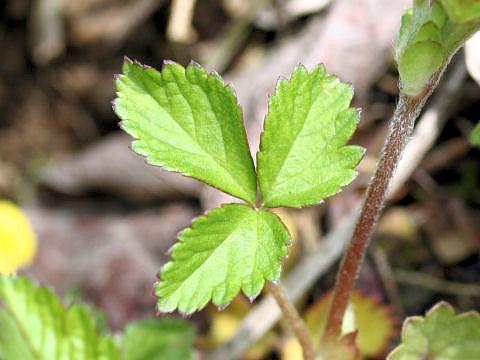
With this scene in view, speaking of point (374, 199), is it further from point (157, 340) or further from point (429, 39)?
point (157, 340)

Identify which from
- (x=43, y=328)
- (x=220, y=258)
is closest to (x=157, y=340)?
(x=43, y=328)

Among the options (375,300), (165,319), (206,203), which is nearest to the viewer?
(375,300)

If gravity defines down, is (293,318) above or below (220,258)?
below

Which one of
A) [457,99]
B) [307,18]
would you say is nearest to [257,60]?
[307,18]

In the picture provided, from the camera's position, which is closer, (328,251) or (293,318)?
(293,318)

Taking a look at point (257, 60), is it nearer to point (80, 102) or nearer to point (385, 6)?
point (385, 6)

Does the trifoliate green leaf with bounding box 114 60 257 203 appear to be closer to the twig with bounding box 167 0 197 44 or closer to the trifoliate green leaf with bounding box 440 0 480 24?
the trifoliate green leaf with bounding box 440 0 480 24

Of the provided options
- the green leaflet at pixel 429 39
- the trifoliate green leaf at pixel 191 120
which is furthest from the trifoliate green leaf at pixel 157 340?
the green leaflet at pixel 429 39
